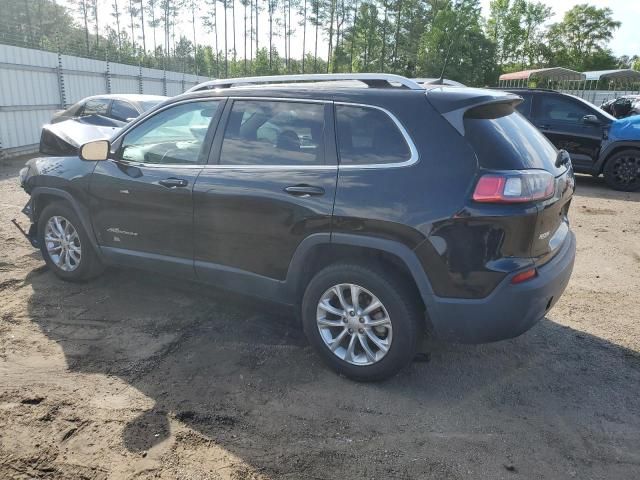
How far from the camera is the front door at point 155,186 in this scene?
3.82m

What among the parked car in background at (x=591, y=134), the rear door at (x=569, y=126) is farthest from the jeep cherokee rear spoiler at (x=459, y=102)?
the rear door at (x=569, y=126)

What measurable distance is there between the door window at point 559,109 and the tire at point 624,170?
1018 mm

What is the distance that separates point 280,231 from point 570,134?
8.64 metres

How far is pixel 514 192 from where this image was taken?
276 centimetres

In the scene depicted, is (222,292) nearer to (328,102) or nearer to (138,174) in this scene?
(138,174)

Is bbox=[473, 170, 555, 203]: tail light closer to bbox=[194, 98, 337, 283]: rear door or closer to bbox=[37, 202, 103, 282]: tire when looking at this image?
bbox=[194, 98, 337, 283]: rear door

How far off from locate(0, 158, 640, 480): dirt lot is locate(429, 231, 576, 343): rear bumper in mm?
495

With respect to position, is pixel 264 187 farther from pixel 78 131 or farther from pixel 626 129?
pixel 626 129

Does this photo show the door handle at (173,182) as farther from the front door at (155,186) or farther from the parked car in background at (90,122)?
the parked car in background at (90,122)

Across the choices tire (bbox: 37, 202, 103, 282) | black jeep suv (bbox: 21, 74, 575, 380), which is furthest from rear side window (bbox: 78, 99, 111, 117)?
black jeep suv (bbox: 21, 74, 575, 380)

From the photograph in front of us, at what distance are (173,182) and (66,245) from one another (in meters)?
1.63

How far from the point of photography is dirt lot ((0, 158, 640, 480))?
2605 millimetres

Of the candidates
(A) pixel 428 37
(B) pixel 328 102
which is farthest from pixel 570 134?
(A) pixel 428 37

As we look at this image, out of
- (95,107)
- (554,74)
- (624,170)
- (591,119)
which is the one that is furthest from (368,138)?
(554,74)
